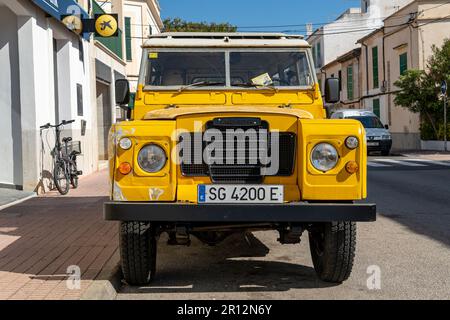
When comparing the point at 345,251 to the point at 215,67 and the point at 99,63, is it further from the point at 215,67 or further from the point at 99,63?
the point at 99,63

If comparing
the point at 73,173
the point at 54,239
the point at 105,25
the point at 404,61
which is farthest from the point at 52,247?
the point at 404,61

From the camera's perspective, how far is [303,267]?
5.75 meters

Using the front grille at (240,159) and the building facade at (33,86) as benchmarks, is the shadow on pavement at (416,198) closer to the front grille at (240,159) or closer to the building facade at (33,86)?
the front grille at (240,159)

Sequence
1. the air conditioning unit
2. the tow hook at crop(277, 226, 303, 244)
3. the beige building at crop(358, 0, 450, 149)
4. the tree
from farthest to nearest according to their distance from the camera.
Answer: the air conditioning unit → the beige building at crop(358, 0, 450, 149) → the tree → the tow hook at crop(277, 226, 303, 244)

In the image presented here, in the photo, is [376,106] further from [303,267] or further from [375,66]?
[303,267]

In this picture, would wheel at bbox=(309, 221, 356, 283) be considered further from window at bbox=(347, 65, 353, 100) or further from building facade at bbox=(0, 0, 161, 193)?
window at bbox=(347, 65, 353, 100)

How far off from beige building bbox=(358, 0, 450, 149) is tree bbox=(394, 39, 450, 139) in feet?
8.81

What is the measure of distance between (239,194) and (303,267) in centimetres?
164

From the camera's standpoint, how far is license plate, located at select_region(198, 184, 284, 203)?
14.7ft

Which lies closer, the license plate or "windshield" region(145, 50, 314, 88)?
the license plate

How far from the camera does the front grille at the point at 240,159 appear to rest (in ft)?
15.4

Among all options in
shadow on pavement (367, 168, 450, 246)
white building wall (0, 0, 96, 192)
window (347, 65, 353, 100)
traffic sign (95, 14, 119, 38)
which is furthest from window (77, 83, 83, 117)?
window (347, 65, 353, 100)

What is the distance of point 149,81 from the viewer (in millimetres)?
6125

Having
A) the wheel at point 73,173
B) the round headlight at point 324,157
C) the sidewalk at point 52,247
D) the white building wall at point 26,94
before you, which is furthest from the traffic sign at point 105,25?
the round headlight at point 324,157
